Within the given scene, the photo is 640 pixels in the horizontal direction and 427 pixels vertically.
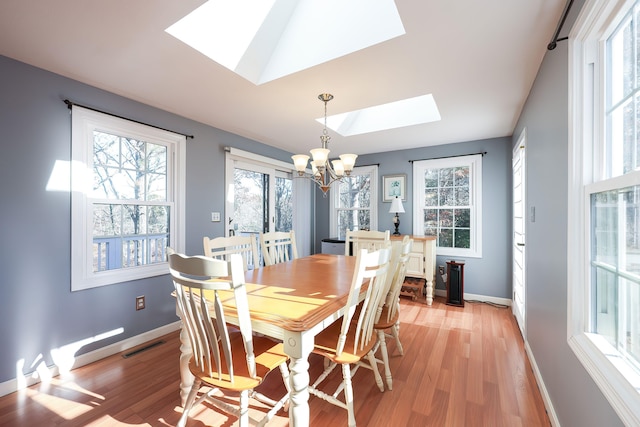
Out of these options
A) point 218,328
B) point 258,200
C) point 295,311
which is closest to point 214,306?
point 218,328

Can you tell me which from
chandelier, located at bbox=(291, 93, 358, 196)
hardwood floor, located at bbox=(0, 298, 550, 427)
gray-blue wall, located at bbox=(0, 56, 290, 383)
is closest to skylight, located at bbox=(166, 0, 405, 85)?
chandelier, located at bbox=(291, 93, 358, 196)

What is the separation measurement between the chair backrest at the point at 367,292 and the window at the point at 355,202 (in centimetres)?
326

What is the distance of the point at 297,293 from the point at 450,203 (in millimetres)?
3449

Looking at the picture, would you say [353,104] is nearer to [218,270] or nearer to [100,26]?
[100,26]

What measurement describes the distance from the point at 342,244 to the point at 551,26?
365cm

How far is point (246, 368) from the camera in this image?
136 centimetres

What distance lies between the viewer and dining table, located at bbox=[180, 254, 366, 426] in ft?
4.03

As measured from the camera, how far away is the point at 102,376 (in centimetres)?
211

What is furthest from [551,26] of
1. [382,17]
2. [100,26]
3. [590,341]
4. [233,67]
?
[100,26]

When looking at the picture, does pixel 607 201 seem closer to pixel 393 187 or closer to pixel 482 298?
pixel 482 298

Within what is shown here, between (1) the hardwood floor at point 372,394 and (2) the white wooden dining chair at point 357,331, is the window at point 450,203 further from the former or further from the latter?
(2) the white wooden dining chair at point 357,331

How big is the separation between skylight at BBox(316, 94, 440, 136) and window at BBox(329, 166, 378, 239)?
3.87 ft

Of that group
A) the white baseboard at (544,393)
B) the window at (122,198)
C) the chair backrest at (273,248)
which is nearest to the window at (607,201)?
the white baseboard at (544,393)

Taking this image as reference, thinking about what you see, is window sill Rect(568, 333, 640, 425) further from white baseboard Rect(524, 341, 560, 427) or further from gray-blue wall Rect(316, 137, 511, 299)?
gray-blue wall Rect(316, 137, 511, 299)
